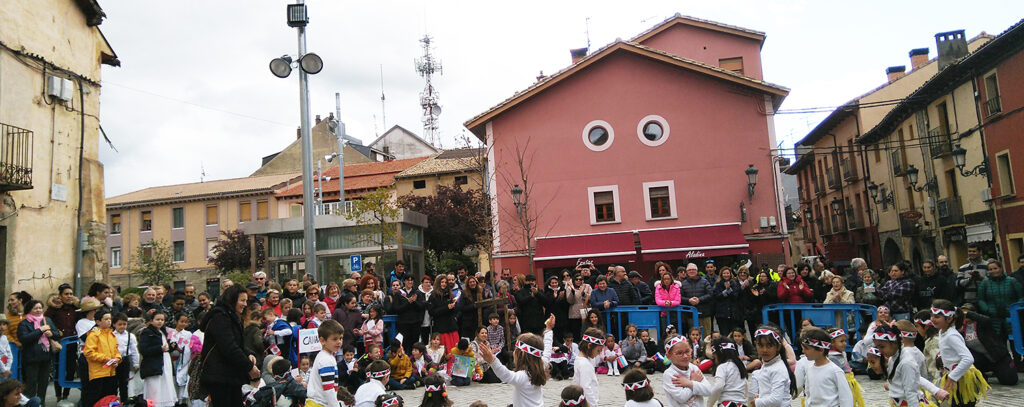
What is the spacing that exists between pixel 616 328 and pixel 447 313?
3.32m

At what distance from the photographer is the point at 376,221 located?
25016 millimetres

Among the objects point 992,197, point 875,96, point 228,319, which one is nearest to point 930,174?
point 992,197

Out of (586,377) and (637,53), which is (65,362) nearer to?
(586,377)

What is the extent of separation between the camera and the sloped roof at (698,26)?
29.9 m

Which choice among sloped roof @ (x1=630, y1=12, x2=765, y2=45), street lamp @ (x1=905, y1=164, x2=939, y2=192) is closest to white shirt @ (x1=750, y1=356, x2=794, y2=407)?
street lamp @ (x1=905, y1=164, x2=939, y2=192)

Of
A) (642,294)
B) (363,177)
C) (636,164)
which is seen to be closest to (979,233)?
(636,164)

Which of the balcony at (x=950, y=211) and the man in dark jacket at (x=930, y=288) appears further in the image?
the balcony at (x=950, y=211)

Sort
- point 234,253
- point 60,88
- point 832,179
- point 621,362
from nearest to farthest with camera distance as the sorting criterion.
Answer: point 621,362, point 60,88, point 832,179, point 234,253

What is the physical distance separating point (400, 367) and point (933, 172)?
25391mm

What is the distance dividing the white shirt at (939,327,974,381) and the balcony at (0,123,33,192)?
14541 mm

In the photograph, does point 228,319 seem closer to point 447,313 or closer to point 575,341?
point 447,313

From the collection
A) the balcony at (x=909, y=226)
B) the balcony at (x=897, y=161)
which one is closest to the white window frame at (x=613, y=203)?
the balcony at (x=909, y=226)

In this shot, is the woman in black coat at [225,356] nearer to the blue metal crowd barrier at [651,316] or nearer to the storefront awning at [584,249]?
the blue metal crowd barrier at [651,316]

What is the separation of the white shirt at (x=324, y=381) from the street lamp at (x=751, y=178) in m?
19.5
